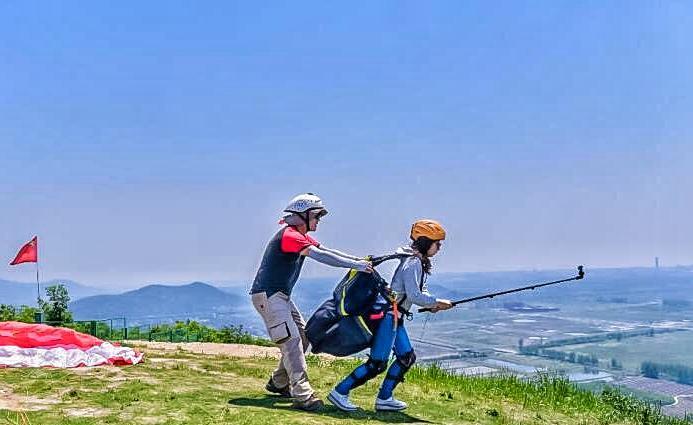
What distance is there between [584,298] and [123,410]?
196650 mm

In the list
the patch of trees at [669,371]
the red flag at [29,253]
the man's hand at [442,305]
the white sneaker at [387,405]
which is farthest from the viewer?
the patch of trees at [669,371]

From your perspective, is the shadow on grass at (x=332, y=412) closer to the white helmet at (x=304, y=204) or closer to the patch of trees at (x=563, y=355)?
the white helmet at (x=304, y=204)

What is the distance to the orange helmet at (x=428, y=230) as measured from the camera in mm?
7285

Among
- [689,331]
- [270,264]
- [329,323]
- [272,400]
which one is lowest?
[689,331]

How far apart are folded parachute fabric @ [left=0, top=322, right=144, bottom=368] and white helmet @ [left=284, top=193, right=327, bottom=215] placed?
168 inches

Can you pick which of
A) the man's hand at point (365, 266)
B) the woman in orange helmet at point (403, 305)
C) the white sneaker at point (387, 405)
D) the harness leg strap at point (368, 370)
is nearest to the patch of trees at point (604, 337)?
the white sneaker at point (387, 405)

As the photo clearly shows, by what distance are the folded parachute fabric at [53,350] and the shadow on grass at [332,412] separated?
311 cm

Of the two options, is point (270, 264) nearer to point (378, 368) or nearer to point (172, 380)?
point (378, 368)

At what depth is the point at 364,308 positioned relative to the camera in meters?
7.17

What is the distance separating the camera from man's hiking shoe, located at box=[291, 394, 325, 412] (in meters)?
7.24

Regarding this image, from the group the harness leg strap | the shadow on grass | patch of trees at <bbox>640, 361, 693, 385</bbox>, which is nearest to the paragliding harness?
the harness leg strap

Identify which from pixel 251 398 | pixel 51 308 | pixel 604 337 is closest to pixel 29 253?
pixel 51 308

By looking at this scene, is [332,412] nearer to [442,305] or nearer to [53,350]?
[442,305]

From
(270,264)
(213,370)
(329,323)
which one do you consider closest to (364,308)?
(329,323)
